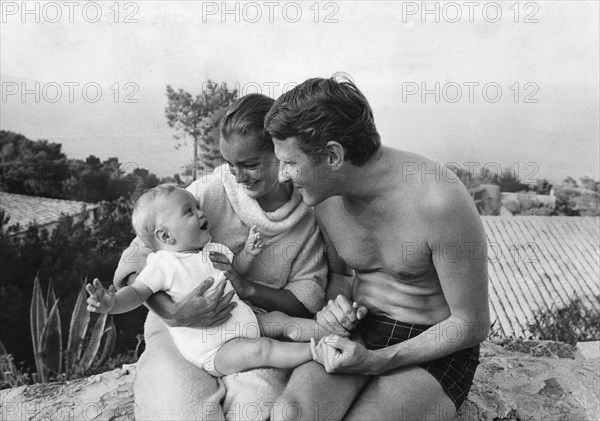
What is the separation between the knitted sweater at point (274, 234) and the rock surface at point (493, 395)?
2.71 ft

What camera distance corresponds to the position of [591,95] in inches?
216

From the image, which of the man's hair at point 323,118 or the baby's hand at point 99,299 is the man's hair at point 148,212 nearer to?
the baby's hand at point 99,299

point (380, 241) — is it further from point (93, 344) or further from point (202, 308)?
point (93, 344)

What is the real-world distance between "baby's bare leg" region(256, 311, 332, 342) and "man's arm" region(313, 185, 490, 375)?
165mm

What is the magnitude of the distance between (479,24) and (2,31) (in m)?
3.22

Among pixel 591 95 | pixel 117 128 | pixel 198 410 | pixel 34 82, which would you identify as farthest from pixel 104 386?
pixel 591 95

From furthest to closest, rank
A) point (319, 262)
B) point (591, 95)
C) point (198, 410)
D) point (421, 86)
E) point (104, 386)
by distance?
point (591, 95)
point (421, 86)
point (104, 386)
point (319, 262)
point (198, 410)

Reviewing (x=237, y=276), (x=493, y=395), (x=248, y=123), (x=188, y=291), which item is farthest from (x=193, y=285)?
(x=493, y=395)

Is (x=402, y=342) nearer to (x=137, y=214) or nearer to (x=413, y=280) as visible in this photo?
(x=413, y=280)

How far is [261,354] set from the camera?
212 cm

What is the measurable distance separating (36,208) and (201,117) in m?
1.29

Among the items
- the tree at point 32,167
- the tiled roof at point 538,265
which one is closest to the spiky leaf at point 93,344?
the tree at point 32,167

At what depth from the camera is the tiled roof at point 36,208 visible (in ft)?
16.6

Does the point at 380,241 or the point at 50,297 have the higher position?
the point at 380,241
